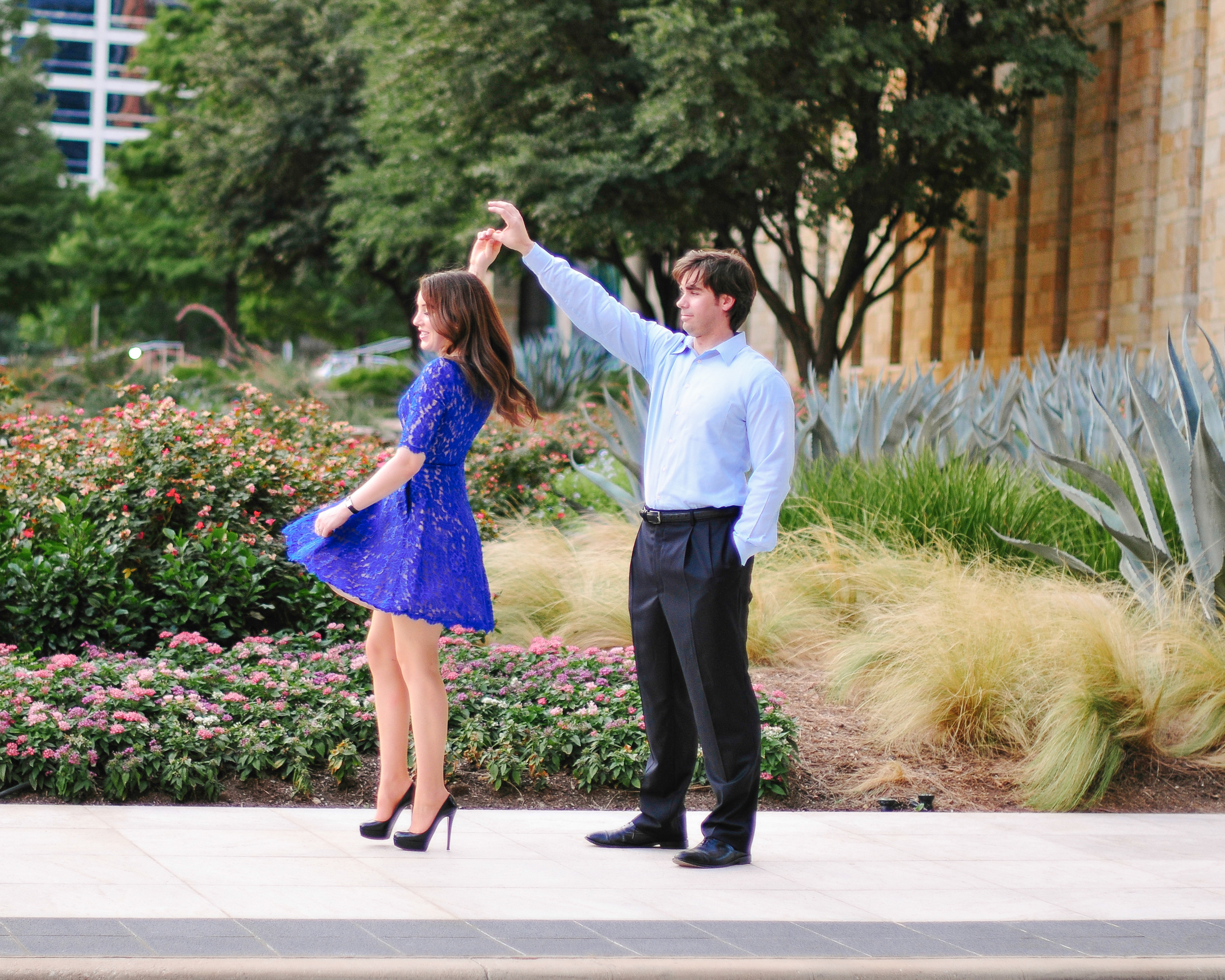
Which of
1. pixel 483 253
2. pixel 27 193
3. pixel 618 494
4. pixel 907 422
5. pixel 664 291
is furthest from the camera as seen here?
pixel 27 193

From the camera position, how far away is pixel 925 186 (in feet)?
78.0

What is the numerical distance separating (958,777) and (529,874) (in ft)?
8.08

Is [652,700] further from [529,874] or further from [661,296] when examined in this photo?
[661,296]

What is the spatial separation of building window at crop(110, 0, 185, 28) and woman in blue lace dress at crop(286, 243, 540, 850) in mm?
106900

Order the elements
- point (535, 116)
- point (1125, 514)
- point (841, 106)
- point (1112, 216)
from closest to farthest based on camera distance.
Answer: point (1125, 514), point (841, 106), point (1112, 216), point (535, 116)

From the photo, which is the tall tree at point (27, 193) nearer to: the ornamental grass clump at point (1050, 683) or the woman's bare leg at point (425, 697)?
the ornamental grass clump at point (1050, 683)

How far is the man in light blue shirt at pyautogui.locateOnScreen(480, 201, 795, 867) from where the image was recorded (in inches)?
175

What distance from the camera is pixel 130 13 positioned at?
10275 centimetres

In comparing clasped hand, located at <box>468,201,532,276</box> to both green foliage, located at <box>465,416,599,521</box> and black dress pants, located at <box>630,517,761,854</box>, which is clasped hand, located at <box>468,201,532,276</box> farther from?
green foliage, located at <box>465,416,599,521</box>

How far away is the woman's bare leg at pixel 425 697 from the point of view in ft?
14.7

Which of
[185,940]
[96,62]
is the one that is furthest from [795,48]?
[96,62]

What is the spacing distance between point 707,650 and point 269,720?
2.20m

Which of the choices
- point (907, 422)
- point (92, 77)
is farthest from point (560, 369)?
point (92, 77)

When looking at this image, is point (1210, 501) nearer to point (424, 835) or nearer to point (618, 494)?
point (618, 494)
